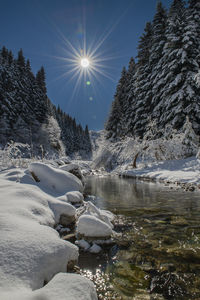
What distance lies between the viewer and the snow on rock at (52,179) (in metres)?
6.00

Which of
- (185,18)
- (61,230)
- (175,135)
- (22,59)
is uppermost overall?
(22,59)

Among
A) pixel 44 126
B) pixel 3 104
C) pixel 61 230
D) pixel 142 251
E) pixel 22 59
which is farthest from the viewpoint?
pixel 22 59

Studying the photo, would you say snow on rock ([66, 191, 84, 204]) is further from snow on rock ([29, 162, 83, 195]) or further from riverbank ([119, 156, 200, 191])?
riverbank ([119, 156, 200, 191])

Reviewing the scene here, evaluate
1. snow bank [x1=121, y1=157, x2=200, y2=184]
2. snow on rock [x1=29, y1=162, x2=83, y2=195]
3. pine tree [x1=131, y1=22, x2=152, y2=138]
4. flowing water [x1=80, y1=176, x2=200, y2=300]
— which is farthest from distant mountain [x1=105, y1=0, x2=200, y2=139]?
flowing water [x1=80, y1=176, x2=200, y2=300]

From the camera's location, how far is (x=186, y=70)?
53.6 ft

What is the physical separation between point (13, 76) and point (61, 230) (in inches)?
1655

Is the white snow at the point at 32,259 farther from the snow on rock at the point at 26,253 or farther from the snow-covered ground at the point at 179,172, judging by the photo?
the snow-covered ground at the point at 179,172

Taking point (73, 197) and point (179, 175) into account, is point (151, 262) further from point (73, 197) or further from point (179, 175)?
point (179, 175)

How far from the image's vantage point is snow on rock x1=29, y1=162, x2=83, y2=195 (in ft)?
19.7

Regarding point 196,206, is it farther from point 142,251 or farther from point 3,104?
point 3,104

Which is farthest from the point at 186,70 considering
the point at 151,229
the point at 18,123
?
the point at 18,123

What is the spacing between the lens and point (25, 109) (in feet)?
120

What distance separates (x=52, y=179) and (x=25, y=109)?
3511 cm

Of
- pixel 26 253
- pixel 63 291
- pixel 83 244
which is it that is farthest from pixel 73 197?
pixel 63 291
